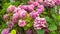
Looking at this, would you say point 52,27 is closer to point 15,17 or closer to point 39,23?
point 39,23

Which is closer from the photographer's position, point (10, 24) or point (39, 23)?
point (39, 23)

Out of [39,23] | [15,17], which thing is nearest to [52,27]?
[39,23]

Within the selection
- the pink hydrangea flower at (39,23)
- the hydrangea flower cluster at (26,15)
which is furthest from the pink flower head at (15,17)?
the pink hydrangea flower at (39,23)

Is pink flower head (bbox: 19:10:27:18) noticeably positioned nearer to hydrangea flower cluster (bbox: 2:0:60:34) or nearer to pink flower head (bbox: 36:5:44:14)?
hydrangea flower cluster (bbox: 2:0:60:34)

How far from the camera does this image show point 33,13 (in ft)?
4.03

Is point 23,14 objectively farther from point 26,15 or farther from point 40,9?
point 40,9

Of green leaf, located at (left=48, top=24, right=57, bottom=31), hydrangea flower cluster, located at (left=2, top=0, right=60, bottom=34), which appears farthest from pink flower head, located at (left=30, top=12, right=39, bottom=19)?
green leaf, located at (left=48, top=24, right=57, bottom=31)

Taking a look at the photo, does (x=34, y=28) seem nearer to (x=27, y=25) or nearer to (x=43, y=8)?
(x=27, y=25)

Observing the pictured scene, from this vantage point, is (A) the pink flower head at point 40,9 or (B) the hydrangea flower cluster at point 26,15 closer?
(B) the hydrangea flower cluster at point 26,15

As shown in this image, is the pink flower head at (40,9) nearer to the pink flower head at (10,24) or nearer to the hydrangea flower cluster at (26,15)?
the hydrangea flower cluster at (26,15)

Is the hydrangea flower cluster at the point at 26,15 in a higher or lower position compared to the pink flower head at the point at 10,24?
higher

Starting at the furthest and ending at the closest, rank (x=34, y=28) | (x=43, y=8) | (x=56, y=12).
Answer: (x=56, y=12) → (x=43, y=8) → (x=34, y=28)

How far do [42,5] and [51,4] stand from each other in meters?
0.07

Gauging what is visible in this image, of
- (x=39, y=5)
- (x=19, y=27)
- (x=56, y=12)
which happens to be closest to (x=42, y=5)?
(x=39, y=5)
